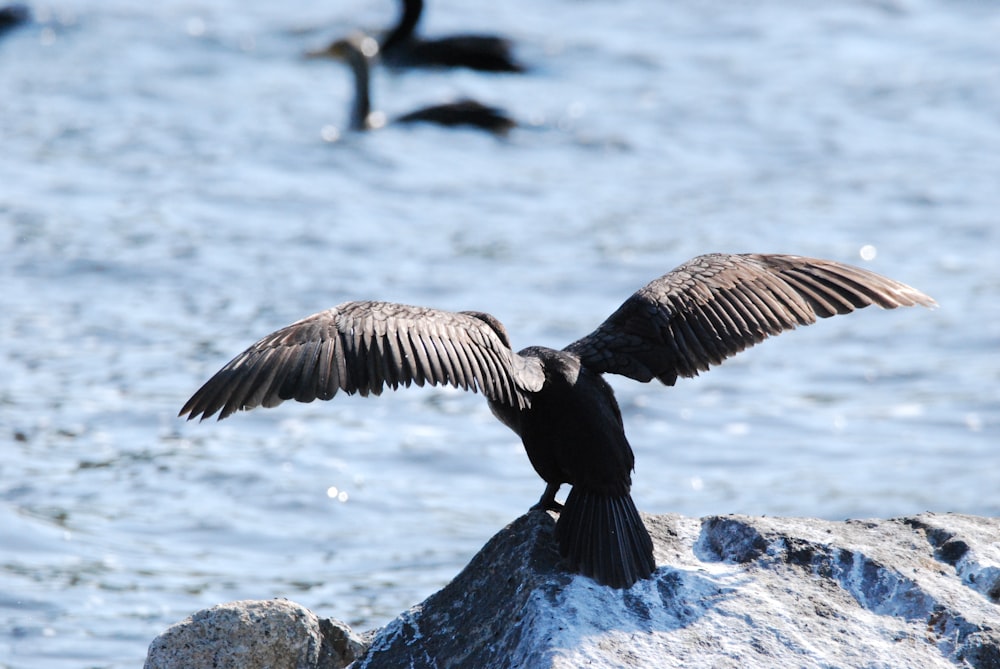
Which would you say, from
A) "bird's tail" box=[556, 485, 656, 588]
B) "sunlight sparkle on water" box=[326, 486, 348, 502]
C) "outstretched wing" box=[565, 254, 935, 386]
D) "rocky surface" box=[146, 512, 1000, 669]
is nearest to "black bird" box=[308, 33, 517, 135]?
"sunlight sparkle on water" box=[326, 486, 348, 502]

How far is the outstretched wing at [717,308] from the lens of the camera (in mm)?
4566

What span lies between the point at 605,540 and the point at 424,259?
628cm

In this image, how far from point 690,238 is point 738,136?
267 centimetres

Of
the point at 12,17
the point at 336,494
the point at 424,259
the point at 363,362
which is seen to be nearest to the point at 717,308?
the point at 363,362

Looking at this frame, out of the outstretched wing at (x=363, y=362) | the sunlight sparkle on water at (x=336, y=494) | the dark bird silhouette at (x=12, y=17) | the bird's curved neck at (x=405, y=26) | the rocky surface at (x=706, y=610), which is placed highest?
the bird's curved neck at (x=405, y=26)

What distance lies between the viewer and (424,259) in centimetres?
1012

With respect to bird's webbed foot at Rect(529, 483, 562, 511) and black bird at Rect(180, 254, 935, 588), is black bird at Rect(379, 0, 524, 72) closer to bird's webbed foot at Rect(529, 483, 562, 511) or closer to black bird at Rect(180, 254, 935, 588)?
black bird at Rect(180, 254, 935, 588)

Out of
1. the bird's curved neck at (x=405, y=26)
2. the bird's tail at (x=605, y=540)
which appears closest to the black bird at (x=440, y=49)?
the bird's curved neck at (x=405, y=26)

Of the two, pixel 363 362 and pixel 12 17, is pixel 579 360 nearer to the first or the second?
pixel 363 362

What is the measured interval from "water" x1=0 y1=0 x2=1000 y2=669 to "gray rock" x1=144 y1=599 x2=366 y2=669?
1357 millimetres

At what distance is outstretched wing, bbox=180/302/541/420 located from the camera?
3.94m

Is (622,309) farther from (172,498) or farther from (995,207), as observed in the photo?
(995,207)

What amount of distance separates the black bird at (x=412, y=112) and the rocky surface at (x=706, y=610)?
30.1 feet

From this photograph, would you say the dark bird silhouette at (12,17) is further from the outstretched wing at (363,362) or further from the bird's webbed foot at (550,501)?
the bird's webbed foot at (550,501)
